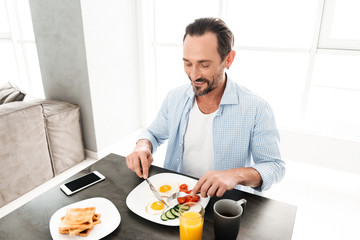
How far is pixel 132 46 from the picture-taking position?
A: 2.89 meters

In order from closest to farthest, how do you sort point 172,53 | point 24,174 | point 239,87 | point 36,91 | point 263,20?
point 239,87
point 24,174
point 263,20
point 172,53
point 36,91

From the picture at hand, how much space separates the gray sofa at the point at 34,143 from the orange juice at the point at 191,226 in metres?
1.77

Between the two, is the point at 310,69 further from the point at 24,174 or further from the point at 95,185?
the point at 24,174

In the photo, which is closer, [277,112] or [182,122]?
[182,122]

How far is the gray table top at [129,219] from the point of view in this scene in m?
0.76

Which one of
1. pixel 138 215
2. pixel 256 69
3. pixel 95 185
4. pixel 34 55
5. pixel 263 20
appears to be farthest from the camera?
pixel 34 55

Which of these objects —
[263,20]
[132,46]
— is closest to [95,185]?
[132,46]

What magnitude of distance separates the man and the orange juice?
30cm

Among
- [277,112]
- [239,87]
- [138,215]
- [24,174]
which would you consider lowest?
[24,174]

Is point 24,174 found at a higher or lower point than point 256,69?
lower

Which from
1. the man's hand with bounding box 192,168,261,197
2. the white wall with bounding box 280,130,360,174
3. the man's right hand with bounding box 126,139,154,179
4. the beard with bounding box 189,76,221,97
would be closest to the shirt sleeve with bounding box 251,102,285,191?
the man's hand with bounding box 192,168,261,197

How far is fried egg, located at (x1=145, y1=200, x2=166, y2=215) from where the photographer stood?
848 millimetres

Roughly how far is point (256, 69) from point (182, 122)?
1.90 meters

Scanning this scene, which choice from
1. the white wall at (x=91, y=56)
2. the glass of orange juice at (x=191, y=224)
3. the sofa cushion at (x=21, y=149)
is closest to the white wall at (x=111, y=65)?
the white wall at (x=91, y=56)
